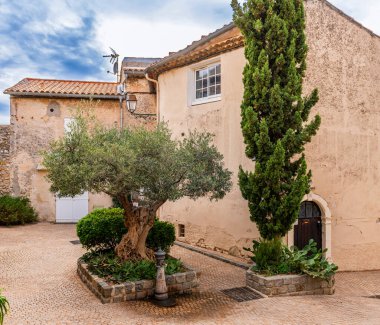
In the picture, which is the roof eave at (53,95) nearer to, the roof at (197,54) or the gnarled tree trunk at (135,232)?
the roof at (197,54)

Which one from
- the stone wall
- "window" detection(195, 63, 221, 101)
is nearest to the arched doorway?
"window" detection(195, 63, 221, 101)

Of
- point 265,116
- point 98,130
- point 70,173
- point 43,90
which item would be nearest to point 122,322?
point 70,173

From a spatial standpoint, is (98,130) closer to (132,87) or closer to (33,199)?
(132,87)

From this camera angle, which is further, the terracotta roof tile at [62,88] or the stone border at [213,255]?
the terracotta roof tile at [62,88]

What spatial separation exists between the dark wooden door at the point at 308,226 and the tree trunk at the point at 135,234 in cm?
513

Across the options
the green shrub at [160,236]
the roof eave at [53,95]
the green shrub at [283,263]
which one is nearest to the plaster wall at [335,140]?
the green shrub at [283,263]

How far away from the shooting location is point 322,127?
39.0 ft

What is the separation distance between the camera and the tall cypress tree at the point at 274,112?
9.09 m

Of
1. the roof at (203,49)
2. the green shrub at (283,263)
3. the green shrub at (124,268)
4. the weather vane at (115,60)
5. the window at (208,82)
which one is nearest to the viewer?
the green shrub at (124,268)

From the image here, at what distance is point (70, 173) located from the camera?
24.0 ft

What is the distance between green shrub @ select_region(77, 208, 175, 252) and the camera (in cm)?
956

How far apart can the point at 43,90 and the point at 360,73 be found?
1357cm

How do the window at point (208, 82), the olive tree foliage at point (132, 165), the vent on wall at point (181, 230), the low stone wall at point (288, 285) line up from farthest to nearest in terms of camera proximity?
the vent on wall at point (181, 230) < the window at point (208, 82) < the low stone wall at point (288, 285) < the olive tree foliage at point (132, 165)

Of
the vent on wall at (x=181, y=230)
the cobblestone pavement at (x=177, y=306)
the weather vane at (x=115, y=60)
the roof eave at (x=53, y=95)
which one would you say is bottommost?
the cobblestone pavement at (x=177, y=306)
